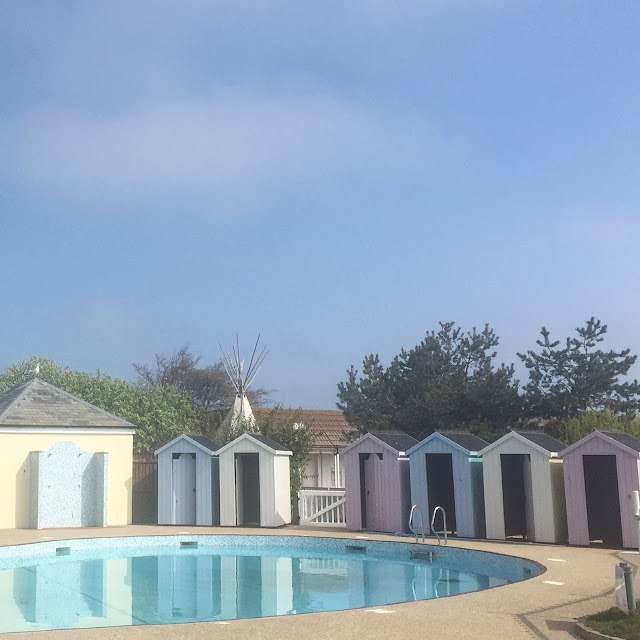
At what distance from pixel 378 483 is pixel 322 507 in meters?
3.15

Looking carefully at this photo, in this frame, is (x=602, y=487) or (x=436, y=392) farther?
(x=436, y=392)

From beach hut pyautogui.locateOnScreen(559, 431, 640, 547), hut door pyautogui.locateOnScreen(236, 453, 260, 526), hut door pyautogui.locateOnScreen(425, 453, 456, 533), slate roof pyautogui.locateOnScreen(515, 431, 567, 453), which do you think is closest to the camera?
beach hut pyautogui.locateOnScreen(559, 431, 640, 547)

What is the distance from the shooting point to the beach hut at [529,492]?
17078 millimetres

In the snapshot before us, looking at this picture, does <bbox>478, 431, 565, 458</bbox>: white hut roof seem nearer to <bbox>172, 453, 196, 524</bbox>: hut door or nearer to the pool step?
the pool step

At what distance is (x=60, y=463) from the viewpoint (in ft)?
73.8

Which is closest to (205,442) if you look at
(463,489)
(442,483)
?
(442,483)

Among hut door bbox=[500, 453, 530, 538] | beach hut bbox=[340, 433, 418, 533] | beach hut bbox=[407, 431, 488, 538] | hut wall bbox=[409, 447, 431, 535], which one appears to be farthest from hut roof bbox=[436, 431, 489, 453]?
beach hut bbox=[340, 433, 418, 533]

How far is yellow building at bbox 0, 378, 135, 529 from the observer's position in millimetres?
22047

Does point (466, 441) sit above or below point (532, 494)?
above

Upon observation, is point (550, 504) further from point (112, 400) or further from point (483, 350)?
point (112, 400)

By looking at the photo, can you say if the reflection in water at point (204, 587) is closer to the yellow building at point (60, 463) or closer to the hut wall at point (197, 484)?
the hut wall at point (197, 484)

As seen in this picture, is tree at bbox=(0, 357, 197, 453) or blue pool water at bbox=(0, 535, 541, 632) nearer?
blue pool water at bbox=(0, 535, 541, 632)

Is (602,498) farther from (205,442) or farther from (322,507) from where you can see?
(205,442)

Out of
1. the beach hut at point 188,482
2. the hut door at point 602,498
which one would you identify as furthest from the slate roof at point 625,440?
the beach hut at point 188,482
